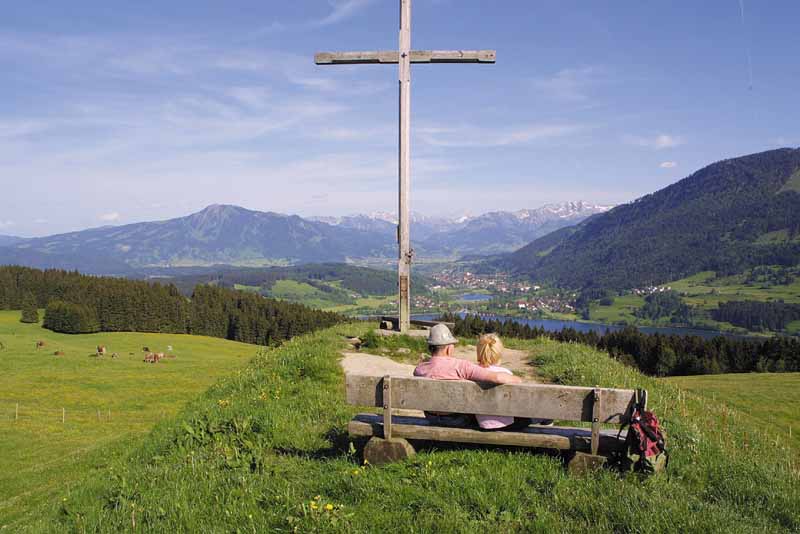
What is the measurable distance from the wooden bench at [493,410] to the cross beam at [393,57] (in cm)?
986

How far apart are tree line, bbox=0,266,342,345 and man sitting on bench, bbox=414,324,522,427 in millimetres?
110730

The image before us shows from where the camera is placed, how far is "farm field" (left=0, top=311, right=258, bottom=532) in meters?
19.5

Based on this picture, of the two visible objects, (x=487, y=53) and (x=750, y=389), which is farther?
(x=750, y=389)

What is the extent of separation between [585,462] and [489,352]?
181 cm

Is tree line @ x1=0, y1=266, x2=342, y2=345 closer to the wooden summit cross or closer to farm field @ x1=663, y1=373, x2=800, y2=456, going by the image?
farm field @ x1=663, y1=373, x2=800, y2=456

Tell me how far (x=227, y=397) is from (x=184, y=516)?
17.8ft

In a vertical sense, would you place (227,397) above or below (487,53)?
below

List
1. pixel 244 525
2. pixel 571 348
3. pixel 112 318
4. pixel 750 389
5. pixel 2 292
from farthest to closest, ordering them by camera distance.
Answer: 1. pixel 2 292
2. pixel 112 318
3. pixel 750 389
4. pixel 571 348
5. pixel 244 525

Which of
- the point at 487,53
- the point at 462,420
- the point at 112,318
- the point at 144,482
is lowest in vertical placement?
the point at 112,318

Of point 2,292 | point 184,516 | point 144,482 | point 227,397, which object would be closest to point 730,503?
point 184,516

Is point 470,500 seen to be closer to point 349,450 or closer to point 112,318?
point 349,450

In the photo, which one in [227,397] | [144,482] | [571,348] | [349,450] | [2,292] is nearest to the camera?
[144,482]

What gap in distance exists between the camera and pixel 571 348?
15883 mm

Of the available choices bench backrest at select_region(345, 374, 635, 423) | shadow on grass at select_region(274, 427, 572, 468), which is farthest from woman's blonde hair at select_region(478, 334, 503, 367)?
shadow on grass at select_region(274, 427, 572, 468)
